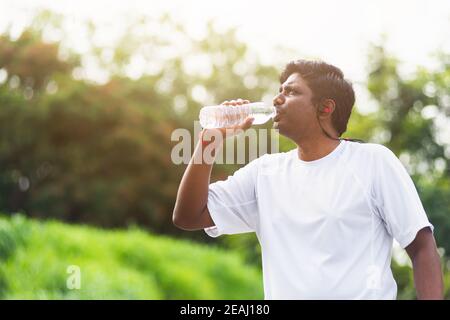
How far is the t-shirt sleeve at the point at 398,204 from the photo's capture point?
7.55 feet

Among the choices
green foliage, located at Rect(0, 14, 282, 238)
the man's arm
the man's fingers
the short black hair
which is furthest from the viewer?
green foliage, located at Rect(0, 14, 282, 238)

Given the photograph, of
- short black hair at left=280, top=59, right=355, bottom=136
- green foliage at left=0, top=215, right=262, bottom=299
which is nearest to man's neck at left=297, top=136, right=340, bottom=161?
short black hair at left=280, top=59, right=355, bottom=136

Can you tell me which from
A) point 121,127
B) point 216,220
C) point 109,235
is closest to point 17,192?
point 121,127

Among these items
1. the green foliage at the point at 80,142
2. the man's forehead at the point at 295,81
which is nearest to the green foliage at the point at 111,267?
the man's forehead at the point at 295,81

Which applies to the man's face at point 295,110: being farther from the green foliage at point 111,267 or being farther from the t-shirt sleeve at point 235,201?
the green foliage at point 111,267

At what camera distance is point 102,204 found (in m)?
20.5

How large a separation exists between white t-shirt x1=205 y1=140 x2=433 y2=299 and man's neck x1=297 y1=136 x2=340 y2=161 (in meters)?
0.03

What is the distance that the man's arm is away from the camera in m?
2.26

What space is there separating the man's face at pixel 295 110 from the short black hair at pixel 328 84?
3cm

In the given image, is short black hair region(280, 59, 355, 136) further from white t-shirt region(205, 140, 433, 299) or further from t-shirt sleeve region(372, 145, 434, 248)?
t-shirt sleeve region(372, 145, 434, 248)

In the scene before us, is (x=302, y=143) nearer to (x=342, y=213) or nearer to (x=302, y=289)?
(x=342, y=213)

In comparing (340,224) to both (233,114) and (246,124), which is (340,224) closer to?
(246,124)

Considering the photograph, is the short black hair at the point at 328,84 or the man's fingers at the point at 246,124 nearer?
the man's fingers at the point at 246,124

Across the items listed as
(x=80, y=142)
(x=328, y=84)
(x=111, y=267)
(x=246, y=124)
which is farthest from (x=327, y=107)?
(x=80, y=142)
